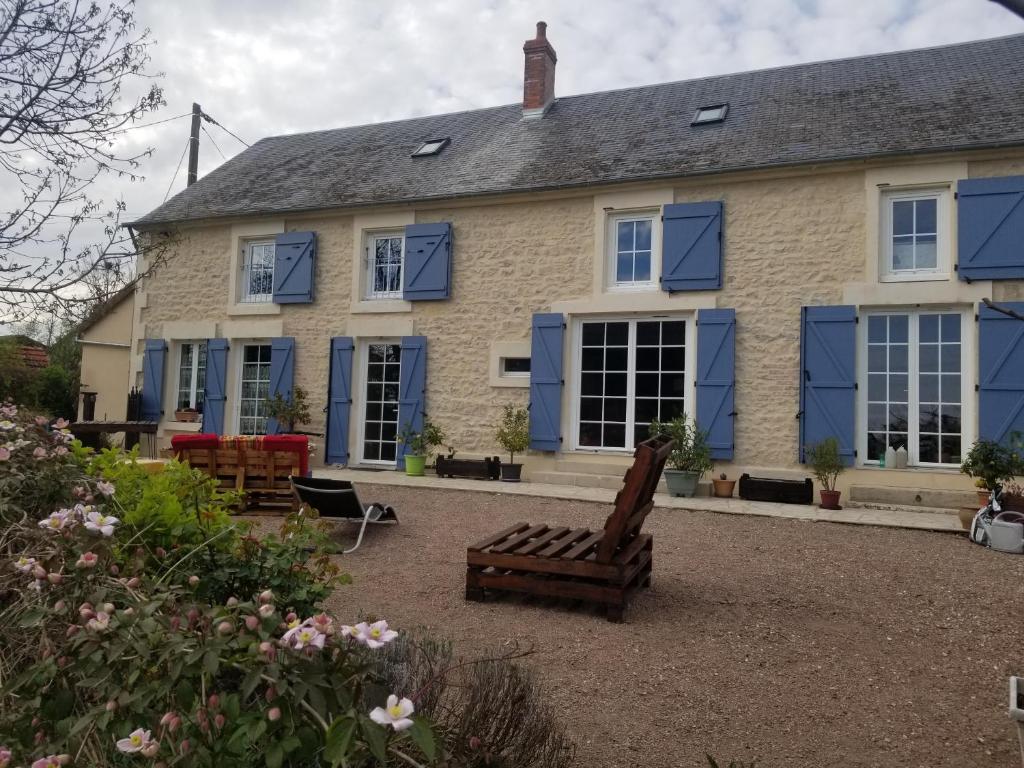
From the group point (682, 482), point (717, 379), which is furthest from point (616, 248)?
point (682, 482)

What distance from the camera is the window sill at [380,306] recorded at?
10.8 m

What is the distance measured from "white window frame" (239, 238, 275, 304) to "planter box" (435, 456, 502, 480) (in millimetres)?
4375

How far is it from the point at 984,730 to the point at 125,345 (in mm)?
14038

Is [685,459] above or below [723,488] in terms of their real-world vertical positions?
above

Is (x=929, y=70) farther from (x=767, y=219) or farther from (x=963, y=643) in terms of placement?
(x=963, y=643)

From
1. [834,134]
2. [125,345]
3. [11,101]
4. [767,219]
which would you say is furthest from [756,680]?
[125,345]

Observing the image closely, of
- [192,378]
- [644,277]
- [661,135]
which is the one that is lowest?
[192,378]

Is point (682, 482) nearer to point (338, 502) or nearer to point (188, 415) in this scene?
point (338, 502)

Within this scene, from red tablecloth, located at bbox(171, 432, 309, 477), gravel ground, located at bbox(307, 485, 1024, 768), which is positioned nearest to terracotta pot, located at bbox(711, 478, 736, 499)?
gravel ground, located at bbox(307, 485, 1024, 768)

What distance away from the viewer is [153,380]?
12.3 metres

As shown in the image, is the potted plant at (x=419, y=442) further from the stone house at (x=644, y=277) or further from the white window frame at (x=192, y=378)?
the white window frame at (x=192, y=378)

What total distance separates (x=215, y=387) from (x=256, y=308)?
4.58 feet

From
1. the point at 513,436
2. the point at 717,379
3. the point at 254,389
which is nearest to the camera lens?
the point at 717,379

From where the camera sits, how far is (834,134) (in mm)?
9227
